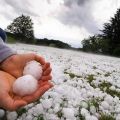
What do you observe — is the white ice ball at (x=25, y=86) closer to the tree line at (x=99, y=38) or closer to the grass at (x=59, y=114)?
the grass at (x=59, y=114)

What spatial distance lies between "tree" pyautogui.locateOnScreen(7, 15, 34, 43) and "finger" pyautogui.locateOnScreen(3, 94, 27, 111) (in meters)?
66.7

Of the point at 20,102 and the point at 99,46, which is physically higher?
the point at 20,102

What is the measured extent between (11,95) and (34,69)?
0.33m

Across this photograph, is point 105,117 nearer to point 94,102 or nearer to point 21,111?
point 94,102

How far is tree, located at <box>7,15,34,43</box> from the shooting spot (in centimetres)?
7062

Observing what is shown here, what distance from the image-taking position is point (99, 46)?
173ft

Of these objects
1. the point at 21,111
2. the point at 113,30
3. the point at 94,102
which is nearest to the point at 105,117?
the point at 94,102

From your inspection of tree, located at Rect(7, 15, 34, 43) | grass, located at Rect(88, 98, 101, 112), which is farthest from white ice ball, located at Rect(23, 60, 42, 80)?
tree, located at Rect(7, 15, 34, 43)

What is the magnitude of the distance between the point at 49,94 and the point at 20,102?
147cm

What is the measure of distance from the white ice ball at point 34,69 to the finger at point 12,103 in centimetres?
38

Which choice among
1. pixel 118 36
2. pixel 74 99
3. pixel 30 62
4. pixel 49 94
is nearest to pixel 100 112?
pixel 74 99

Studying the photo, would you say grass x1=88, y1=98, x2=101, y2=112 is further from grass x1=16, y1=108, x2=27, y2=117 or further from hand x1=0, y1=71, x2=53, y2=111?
hand x1=0, y1=71, x2=53, y2=111

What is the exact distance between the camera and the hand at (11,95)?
2049 millimetres

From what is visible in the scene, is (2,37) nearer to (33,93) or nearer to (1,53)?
(1,53)
